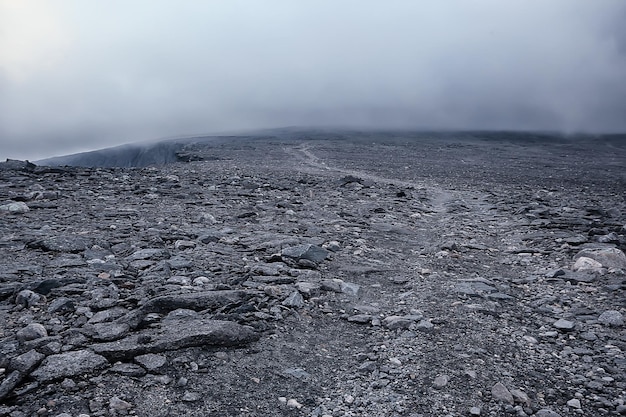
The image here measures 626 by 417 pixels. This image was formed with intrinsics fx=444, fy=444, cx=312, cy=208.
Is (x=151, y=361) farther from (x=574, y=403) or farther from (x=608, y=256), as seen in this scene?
(x=608, y=256)

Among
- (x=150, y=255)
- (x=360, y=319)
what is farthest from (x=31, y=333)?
(x=360, y=319)

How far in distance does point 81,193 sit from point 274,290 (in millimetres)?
6679

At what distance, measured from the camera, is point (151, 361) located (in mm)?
2805

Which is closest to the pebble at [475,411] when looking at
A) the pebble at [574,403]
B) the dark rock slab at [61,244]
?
the pebble at [574,403]

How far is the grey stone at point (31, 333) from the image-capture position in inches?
117

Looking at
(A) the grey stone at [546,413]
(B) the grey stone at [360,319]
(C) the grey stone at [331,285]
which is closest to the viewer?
(A) the grey stone at [546,413]

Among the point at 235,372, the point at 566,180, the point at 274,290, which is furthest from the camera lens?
the point at 566,180

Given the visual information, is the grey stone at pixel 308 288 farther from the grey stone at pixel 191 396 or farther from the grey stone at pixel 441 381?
the grey stone at pixel 191 396

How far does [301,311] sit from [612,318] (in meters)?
2.63

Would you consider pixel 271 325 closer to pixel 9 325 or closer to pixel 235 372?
pixel 235 372

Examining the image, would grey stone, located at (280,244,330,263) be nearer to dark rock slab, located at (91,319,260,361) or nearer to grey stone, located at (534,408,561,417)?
dark rock slab, located at (91,319,260,361)

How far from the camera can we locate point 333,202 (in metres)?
10.0

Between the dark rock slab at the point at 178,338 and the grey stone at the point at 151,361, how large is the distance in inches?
1.8

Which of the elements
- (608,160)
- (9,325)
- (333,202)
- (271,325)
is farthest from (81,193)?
(608,160)
